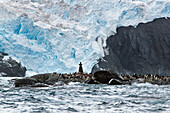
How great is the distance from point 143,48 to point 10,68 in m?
39.6

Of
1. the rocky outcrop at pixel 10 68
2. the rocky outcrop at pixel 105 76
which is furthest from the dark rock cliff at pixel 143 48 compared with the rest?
the rocky outcrop at pixel 105 76

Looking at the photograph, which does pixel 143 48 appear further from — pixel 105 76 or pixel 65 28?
pixel 105 76

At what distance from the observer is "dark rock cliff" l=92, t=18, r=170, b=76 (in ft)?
233

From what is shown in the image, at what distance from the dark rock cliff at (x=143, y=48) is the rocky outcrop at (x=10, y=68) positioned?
26.1m

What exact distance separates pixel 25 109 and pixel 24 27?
1928 inches

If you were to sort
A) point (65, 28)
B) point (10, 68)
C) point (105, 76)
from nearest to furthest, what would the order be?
point (105, 76) < point (10, 68) < point (65, 28)

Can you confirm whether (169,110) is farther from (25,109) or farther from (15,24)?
(15,24)

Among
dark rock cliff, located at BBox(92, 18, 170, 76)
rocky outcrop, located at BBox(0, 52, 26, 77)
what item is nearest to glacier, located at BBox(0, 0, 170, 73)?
rocky outcrop, located at BBox(0, 52, 26, 77)

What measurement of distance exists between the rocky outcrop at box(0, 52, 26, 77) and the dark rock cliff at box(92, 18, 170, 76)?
26.1 metres

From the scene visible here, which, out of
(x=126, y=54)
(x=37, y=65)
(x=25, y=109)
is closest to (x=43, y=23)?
(x=37, y=65)

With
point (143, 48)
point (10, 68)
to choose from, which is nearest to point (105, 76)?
point (10, 68)

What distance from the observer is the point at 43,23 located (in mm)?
57406

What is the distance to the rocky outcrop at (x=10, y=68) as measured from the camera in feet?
175

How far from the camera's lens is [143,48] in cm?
7412
